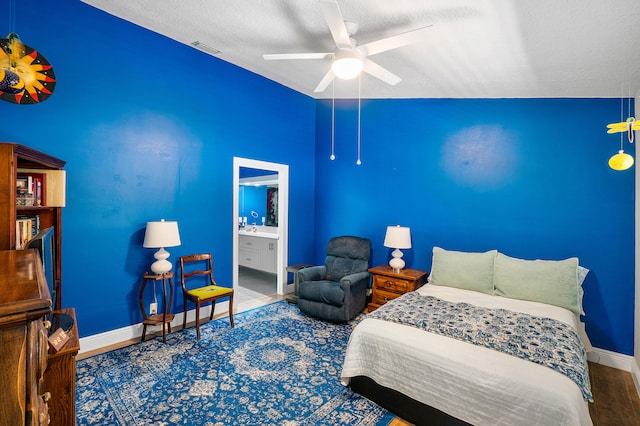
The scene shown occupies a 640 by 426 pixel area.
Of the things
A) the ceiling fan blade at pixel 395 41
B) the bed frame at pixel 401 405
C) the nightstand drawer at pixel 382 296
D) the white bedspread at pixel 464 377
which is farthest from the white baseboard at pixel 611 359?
the ceiling fan blade at pixel 395 41

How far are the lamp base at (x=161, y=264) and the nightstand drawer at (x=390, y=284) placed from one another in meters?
2.44

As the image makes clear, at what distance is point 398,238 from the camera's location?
3.95 metres

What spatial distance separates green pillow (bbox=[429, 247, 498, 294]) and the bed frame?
A: 1531 millimetres

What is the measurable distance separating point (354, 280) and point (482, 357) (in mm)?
1992

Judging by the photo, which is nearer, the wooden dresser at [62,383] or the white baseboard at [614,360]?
the wooden dresser at [62,383]


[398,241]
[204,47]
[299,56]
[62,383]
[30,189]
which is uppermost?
[204,47]

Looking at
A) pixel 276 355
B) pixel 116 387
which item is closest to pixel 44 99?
pixel 116 387

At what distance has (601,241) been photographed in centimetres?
317

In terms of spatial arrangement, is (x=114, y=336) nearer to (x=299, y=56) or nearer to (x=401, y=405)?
(x=401, y=405)

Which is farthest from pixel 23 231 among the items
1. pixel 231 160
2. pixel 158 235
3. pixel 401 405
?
pixel 401 405

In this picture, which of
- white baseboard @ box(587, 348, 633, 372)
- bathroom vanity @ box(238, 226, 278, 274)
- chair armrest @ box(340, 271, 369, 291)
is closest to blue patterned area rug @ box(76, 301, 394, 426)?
chair armrest @ box(340, 271, 369, 291)

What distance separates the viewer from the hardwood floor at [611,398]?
2.29 meters

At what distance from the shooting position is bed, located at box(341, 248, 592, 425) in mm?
1779

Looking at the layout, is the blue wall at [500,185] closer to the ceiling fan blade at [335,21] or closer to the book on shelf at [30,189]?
the ceiling fan blade at [335,21]
